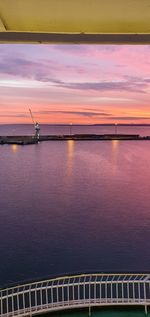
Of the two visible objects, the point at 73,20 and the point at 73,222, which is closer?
the point at 73,20

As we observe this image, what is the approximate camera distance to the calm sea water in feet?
46.2

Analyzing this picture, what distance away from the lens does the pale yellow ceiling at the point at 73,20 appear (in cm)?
103

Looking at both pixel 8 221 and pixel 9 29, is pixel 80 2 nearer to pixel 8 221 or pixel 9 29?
pixel 9 29

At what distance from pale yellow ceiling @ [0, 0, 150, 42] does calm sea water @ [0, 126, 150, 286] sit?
35.5 feet

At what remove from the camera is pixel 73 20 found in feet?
3.81

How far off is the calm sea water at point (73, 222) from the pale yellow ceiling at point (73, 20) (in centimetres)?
1082

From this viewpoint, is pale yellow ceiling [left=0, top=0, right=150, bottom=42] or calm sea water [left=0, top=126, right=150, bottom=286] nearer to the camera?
pale yellow ceiling [left=0, top=0, right=150, bottom=42]

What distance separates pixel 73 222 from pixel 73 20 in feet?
63.8

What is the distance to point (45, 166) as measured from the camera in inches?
1806

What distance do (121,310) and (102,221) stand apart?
14586mm

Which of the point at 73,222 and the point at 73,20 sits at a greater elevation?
the point at 73,20

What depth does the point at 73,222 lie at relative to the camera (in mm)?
20172

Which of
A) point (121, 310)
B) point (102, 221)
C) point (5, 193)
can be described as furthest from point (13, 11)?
point (5, 193)

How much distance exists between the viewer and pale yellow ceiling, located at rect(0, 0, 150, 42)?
1.03 metres
